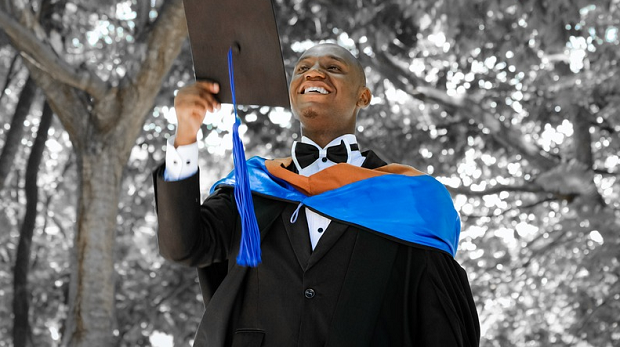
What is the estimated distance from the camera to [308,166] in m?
3.14

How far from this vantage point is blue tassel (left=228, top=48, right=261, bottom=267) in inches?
106

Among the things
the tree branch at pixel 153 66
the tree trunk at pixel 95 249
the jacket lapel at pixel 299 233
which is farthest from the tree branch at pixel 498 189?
the jacket lapel at pixel 299 233

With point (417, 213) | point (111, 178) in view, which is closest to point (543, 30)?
point (111, 178)

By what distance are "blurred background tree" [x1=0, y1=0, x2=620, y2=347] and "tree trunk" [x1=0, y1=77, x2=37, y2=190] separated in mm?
20

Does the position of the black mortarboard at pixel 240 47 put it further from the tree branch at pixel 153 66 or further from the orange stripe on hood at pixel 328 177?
the tree branch at pixel 153 66

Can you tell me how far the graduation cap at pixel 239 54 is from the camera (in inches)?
111

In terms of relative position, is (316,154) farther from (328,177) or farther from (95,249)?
(95,249)

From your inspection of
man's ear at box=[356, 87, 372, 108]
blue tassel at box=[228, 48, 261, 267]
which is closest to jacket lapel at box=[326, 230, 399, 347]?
blue tassel at box=[228, 48, 261, 267]

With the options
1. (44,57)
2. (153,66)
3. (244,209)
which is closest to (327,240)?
(244,209)

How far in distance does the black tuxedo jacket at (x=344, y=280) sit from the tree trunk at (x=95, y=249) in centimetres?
314

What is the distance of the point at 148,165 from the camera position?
9.52 metres

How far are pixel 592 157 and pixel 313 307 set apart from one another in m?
6.83

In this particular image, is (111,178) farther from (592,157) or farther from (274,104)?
(592,157)

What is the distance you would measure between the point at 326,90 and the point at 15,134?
5.45 meters
